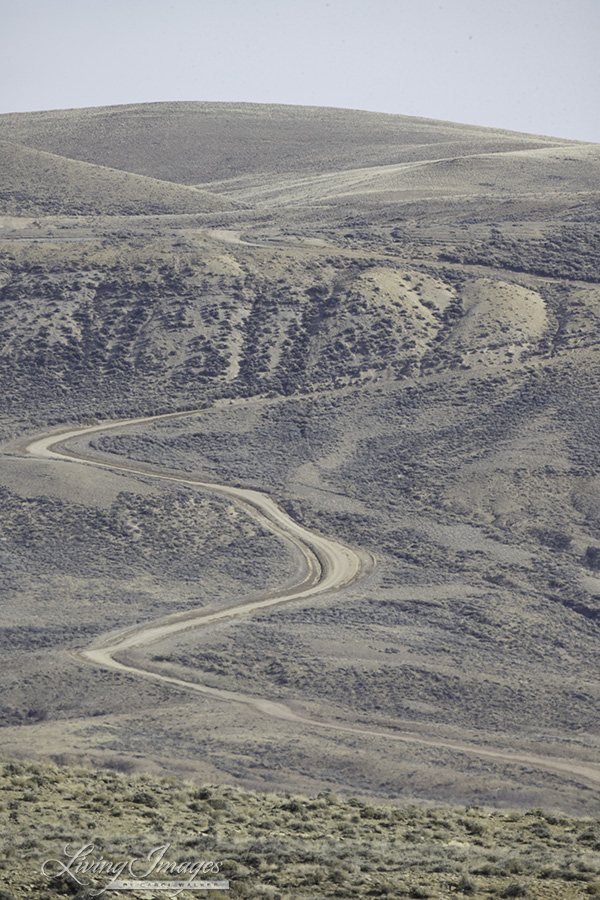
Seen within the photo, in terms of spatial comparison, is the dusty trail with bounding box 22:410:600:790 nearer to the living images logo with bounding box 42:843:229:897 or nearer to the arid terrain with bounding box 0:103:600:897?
the arid terrain with bounding box 0:103:600:897

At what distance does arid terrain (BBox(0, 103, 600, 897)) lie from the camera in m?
34.9

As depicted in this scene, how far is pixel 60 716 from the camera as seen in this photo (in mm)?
35125

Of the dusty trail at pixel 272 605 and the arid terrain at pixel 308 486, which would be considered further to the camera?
the arid terrain at pixel 308 486

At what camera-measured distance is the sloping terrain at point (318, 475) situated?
35.1m

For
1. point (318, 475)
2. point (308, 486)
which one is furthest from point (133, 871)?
point (318, 475)

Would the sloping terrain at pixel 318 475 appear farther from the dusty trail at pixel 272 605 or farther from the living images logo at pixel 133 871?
the living images logo at pixel 133 871

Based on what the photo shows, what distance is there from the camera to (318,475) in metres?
56.0

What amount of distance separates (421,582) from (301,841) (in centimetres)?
3118

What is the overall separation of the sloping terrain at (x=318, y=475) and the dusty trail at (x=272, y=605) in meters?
0.37

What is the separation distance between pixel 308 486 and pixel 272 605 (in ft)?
39.1

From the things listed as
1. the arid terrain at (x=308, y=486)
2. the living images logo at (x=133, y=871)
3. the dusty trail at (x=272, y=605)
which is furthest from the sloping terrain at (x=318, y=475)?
the living images logo at (x=133, y=871)

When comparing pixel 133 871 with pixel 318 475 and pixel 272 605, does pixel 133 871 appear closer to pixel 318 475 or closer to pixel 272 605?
pixel 272 605

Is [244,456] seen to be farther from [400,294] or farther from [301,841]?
[301,841]

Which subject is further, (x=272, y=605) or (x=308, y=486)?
(x=308, y=486)
